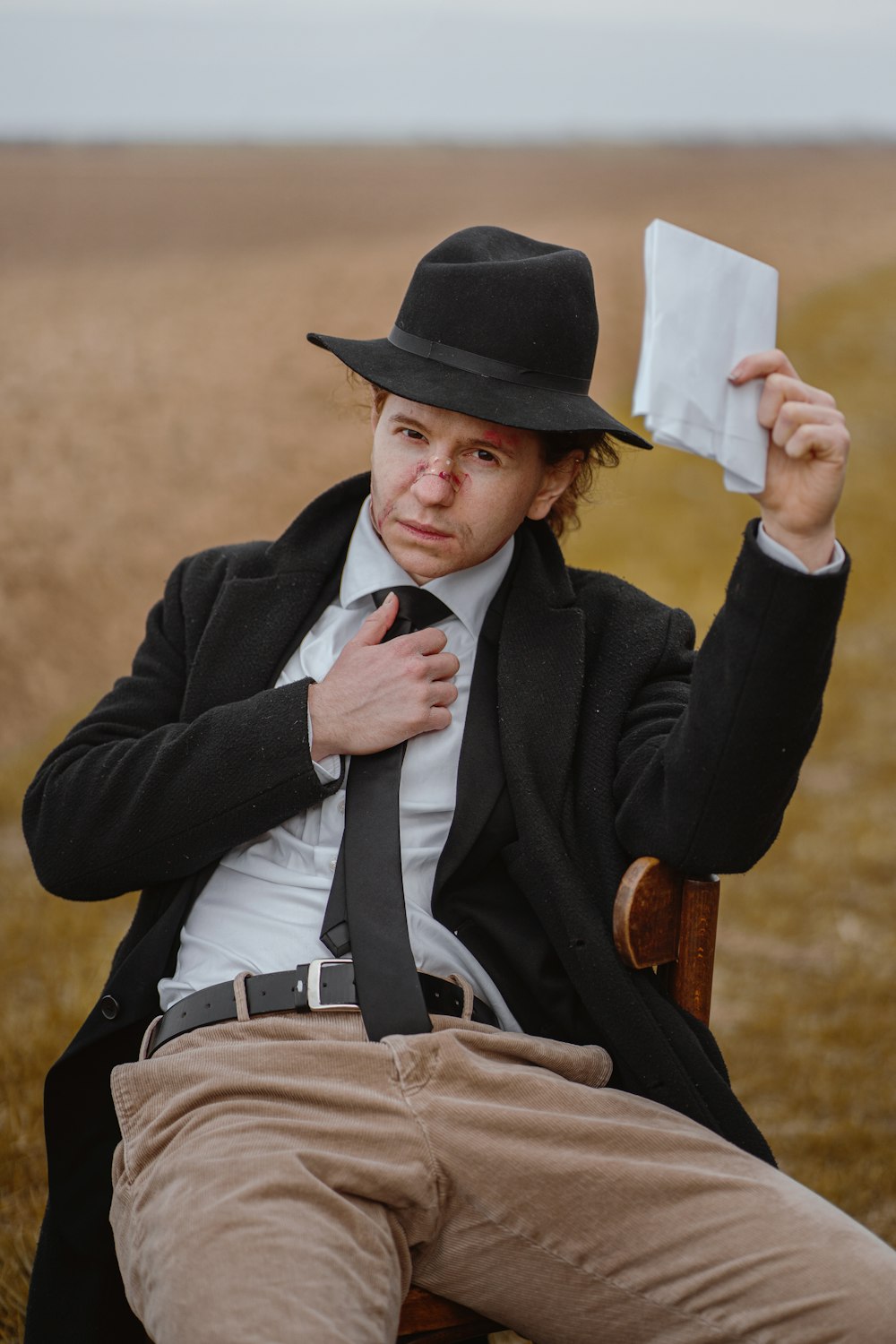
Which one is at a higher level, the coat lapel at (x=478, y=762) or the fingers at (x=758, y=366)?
the fingers at (x=758, y=366)

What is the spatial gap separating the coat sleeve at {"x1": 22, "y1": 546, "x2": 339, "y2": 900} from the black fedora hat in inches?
17.8

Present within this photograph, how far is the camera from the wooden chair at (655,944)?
160 centimetres

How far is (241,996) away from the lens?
5.47 ft

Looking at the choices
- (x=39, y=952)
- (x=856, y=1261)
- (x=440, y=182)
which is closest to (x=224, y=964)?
(x=856, y=1261)

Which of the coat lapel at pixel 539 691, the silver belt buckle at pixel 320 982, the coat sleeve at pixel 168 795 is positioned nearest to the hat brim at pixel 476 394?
the coat lapel at pixel 539 691

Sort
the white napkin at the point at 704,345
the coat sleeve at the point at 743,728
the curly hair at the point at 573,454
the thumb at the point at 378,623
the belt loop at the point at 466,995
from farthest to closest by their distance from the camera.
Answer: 1. the curly hair at the point at 573,454
2. the thumb at the point at 378,623
3. the belt loop at the point at 466,995
4. the coat sleeve at the point at 743,728
5. the white napkin at the point at 704,345

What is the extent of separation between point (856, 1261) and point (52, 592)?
3.53 metres

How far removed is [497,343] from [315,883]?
0.77m

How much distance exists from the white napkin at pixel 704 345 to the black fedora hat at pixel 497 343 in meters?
0.30

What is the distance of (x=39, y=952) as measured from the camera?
12.1ft

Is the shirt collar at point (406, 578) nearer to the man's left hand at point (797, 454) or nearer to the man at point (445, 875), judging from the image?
the man at point (445, 875)

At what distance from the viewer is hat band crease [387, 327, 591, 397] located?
1754mm

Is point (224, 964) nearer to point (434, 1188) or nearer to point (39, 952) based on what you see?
point (434, 1188)

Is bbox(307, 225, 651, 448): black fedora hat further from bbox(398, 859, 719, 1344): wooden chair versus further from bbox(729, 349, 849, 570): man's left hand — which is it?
bbox(398, 859, 719, 1344): wooden chair
